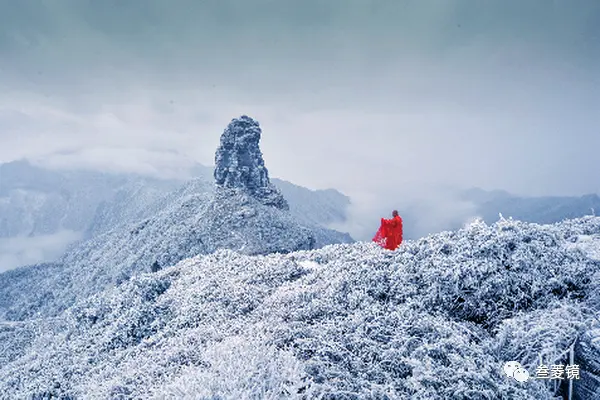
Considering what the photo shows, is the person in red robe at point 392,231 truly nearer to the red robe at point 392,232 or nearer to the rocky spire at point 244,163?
the red robe at point 392,232

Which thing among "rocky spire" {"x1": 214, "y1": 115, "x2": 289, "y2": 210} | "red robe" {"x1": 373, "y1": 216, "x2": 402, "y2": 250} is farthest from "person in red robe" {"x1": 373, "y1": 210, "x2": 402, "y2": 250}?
"rocky spire" {"x1": 214, "y1": 115, "x2": 289, "y2": 210}

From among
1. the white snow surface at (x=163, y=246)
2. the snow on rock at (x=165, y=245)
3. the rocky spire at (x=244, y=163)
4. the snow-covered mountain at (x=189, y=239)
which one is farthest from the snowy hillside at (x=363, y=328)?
the rocky spire at (x=244, y=163)

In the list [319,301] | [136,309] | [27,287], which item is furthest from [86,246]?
[319,301]

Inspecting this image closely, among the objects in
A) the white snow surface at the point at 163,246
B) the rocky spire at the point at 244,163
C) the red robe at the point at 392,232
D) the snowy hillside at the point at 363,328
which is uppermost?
the rocky spire at the point at 244,163

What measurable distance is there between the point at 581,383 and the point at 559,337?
0.78m

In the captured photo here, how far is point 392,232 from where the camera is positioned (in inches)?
521

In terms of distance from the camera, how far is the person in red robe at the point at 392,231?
43.4ft

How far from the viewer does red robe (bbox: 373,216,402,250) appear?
1322 centimetres

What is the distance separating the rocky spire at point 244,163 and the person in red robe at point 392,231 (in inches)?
2642

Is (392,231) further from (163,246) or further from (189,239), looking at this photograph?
(163,246)

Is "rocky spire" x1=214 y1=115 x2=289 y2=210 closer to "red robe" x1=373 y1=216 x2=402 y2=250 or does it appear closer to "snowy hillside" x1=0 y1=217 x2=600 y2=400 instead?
"snowy hillside" x1=0 y1=217 x2=600 y2=400

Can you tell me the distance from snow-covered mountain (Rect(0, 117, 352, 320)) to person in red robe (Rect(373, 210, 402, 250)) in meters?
41.6

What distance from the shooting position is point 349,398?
5785 mm

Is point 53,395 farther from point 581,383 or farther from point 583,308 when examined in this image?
point 583,308
